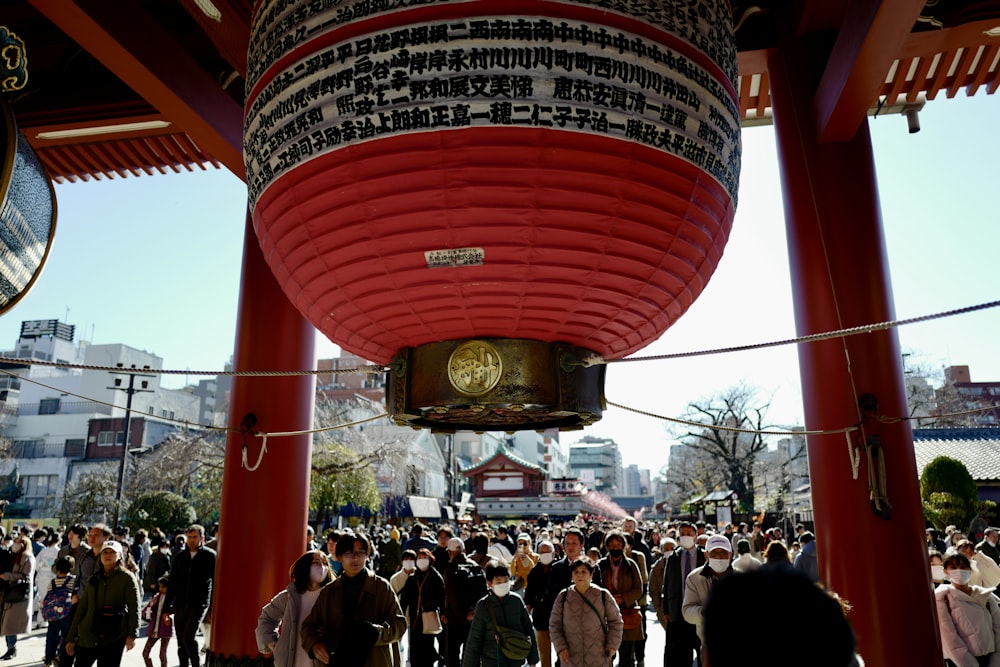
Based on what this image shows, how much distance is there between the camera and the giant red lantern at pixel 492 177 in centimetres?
184

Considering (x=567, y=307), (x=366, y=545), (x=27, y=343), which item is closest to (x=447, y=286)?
(x=567, y=307)

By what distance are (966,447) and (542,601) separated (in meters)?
21.1

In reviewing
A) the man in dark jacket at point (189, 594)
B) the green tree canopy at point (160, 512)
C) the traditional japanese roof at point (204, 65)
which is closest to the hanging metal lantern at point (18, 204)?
the traditional japanese roof at point (204, 65)

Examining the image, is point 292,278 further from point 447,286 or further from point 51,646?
point 51,646

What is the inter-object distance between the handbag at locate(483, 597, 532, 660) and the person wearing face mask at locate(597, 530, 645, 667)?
201 cm

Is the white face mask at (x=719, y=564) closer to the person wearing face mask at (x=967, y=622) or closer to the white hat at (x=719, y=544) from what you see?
the white hat at (x=719, y=544)

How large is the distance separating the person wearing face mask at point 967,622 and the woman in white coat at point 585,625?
8.00 feet

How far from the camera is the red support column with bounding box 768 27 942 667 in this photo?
4223mm

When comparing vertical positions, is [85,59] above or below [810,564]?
above

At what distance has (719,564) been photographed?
5652 millimetres

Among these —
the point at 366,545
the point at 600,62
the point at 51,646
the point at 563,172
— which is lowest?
the point at 51,646

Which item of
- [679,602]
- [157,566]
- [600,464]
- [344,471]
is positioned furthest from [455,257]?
[600,464]

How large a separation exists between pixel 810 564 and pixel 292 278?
21.8 ft

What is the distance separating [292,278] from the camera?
2.37m
